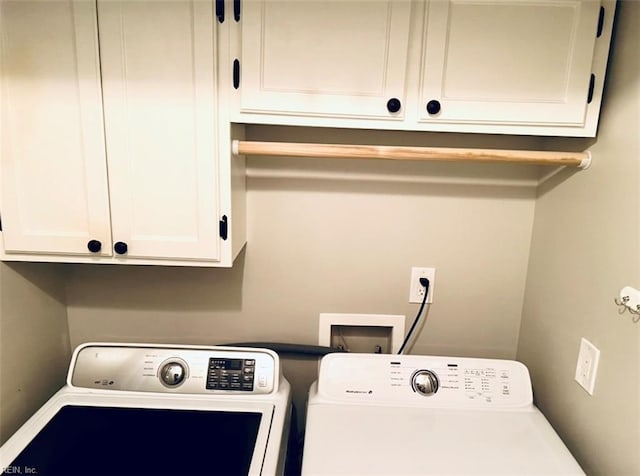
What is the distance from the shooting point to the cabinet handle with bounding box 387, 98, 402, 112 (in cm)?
103

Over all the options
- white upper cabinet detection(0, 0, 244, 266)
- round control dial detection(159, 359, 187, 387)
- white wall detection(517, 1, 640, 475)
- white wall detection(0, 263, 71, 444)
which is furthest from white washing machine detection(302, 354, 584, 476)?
white wall detection(0, 263, 71, 444)

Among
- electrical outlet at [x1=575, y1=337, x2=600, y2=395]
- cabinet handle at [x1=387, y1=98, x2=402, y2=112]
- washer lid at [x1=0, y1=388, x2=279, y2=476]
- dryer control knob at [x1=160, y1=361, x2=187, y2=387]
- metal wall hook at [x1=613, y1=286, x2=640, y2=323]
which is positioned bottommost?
washer lid at [x1=0, y1=388, x2=279, y2=476]

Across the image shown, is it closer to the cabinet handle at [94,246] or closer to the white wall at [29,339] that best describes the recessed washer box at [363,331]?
the cabinet handle at [94,246]

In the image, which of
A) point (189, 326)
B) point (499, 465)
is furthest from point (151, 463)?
point (499, 465)

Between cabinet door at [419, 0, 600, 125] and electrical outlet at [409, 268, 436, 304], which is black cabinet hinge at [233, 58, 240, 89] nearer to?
cabinet door at [419, 0, 600, 125]

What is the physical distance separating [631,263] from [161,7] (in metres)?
1.33

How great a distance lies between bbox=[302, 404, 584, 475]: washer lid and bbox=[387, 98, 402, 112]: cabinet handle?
86cm

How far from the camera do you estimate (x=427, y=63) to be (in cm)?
102

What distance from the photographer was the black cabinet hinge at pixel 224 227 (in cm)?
111

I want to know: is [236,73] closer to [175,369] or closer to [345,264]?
[345,264]

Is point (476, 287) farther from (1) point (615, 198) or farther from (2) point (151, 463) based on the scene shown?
(2) point (151, 463)

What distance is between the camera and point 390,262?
143 cm

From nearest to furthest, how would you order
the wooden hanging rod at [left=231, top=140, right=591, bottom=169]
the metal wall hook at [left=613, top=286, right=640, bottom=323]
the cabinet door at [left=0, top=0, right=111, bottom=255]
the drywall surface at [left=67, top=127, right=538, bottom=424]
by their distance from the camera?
the metal wall hook at [left=613, top=286, right=640, bottom=323] < the cabinet door at [left=0, top=0, right=111, bottom=255] < the wooden hanging rod at [left=231, top=140, right=591, bottom=169] < the drywall surface at [left=67, top=127, right=538, bottom=424]

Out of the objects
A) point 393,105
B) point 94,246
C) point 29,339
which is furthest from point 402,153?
point 29,339
